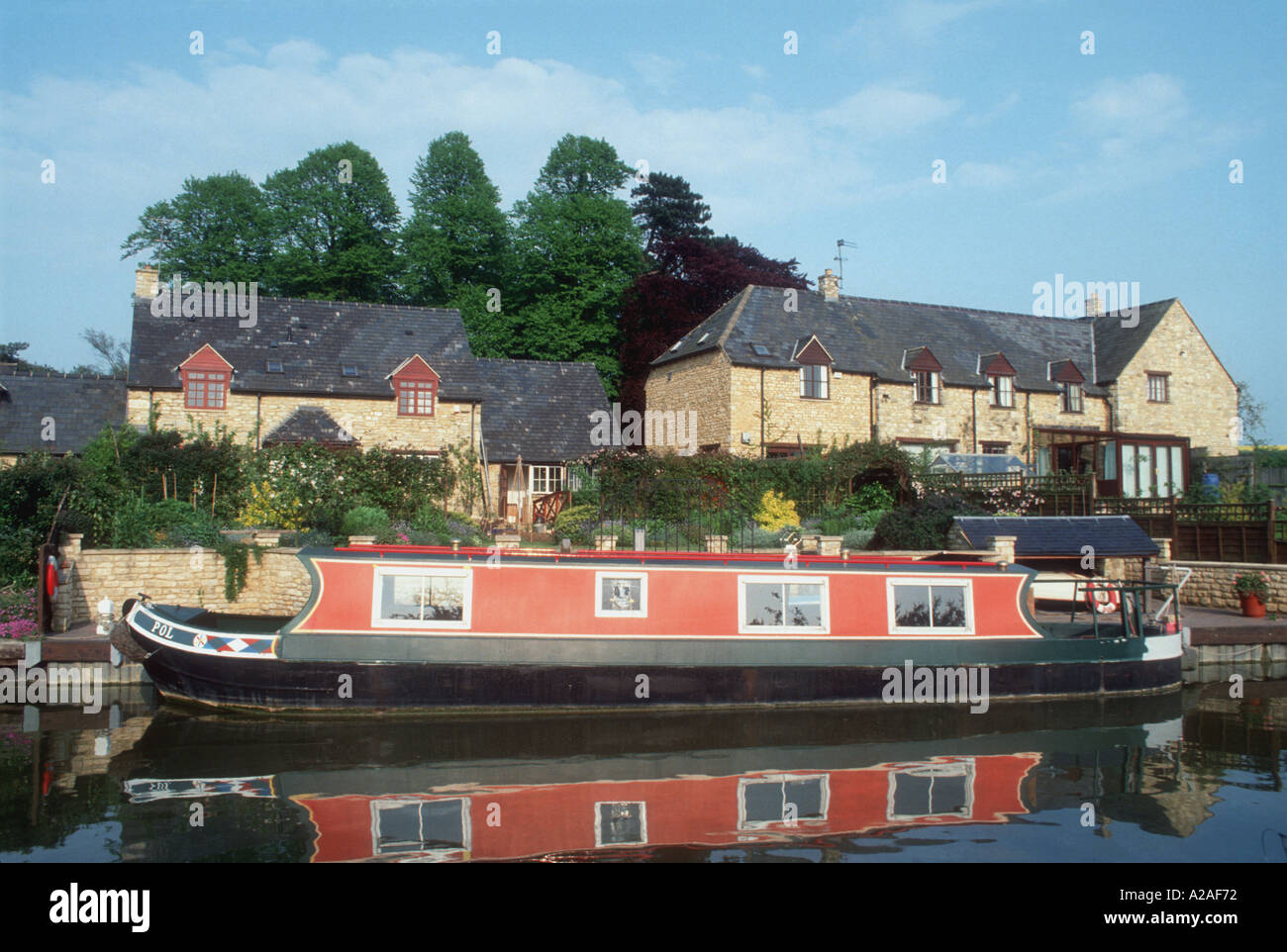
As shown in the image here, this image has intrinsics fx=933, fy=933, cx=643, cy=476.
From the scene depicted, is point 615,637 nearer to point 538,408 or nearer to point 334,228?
point 538,408

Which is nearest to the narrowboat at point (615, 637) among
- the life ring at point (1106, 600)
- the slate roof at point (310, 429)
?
the life ring at point (1106, 600)

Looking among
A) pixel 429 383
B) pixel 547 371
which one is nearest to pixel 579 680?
pixel 429 383

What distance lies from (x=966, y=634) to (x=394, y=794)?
826 centimetres

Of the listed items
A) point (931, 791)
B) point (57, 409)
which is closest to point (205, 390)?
point (57, 409)

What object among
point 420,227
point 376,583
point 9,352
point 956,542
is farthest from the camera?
point 9,352

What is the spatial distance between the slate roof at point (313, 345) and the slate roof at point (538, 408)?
157 centimetres

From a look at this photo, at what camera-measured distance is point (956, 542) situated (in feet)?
62.3

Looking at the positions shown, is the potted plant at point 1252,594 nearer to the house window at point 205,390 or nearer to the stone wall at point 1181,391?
the stone wall at point 1181,391

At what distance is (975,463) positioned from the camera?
27703mm

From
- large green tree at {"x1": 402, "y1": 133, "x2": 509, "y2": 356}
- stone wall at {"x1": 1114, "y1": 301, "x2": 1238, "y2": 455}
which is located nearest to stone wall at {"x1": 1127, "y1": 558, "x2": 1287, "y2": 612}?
stone wall at {"x1": 1114, "y1": 301, "x2": 1238, "y2": 455}

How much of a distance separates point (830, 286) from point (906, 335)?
3168 millimetres

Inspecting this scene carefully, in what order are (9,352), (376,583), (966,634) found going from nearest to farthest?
1. (376,583)
2. (966,634)
3. (9,352)

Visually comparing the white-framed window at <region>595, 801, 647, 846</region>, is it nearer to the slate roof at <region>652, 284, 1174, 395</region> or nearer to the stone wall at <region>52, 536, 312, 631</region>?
the stone wall at <region>52, 536, 312, 631</region>
